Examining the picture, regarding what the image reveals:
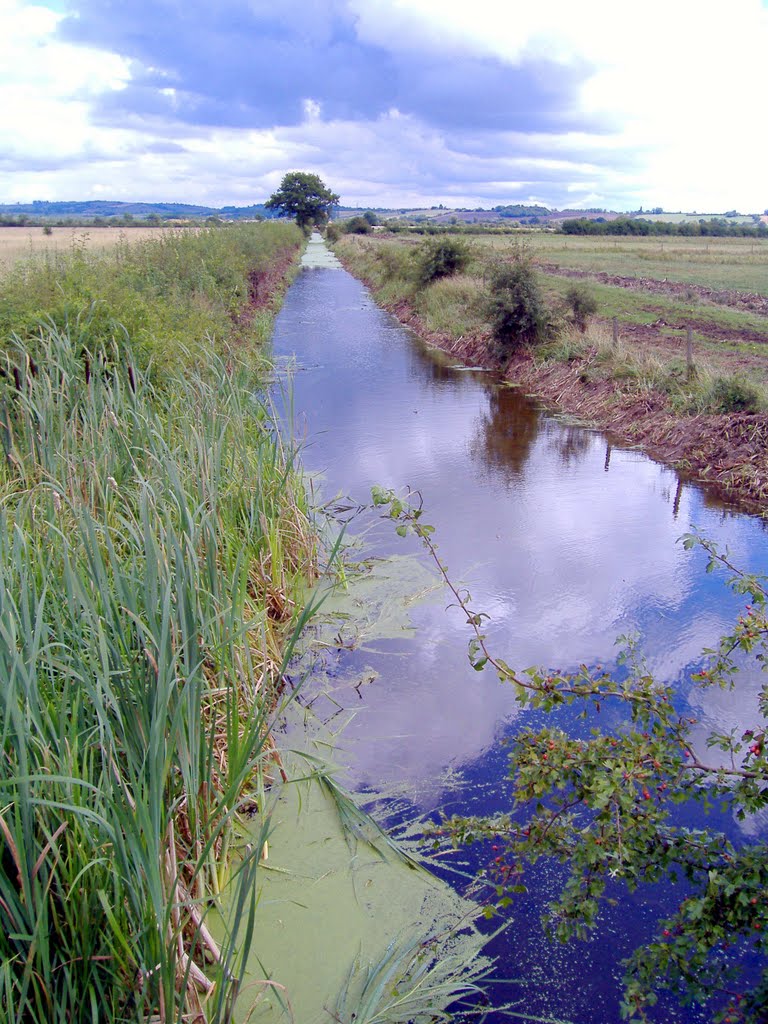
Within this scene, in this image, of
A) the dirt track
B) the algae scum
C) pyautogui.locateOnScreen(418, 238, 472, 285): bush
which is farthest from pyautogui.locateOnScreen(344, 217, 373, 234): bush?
the algae scum

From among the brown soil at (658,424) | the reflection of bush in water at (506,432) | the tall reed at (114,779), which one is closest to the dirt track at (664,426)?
the brown soil at (658,424)

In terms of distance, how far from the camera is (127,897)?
2.32 m

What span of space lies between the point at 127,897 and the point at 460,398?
11740 mm

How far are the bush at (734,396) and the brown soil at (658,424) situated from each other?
0.14 meters

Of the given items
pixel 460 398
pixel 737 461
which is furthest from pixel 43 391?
pixel 460 398

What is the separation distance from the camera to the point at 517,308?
14492 millimetres

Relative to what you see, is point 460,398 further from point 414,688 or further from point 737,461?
point 414,688

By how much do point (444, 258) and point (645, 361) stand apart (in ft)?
35.9

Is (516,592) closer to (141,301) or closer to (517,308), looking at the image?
(141,301)

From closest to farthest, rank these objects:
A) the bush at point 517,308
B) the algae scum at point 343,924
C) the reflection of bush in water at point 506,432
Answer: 1. the algae scum at point 343,924
2. the reflection of bush in water at point 506,432
3. the bush at point 517,308

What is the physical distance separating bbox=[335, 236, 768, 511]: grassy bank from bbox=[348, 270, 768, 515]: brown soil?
2 cm

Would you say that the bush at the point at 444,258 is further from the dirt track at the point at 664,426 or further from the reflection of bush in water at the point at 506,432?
the reflection of bush in water at the point at 506,432

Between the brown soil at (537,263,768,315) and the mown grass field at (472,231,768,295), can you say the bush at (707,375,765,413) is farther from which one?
the mown grass field at (472,231,768,295)

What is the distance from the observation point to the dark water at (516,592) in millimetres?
3385
